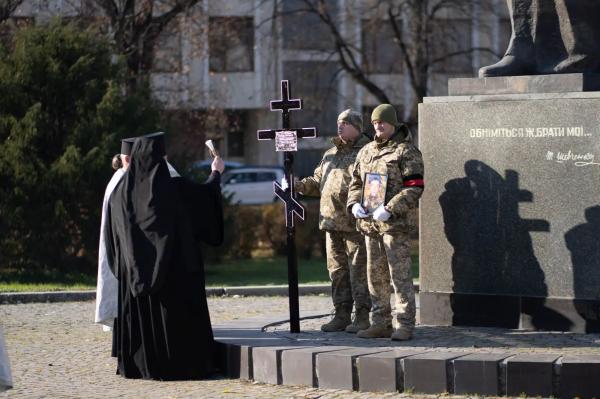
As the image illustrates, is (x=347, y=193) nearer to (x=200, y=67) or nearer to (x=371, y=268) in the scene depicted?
(x=371, y=268)

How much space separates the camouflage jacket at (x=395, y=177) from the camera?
1048 centimetres

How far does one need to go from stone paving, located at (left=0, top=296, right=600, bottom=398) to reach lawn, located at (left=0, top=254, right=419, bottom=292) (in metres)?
4.37

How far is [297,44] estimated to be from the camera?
43.1 m

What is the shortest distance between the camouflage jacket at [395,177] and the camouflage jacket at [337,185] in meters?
0.37

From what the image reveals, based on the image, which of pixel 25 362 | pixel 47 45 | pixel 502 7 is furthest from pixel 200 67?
pixel 25 362

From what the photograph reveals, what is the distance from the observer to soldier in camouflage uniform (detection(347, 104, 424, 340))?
34.6ft

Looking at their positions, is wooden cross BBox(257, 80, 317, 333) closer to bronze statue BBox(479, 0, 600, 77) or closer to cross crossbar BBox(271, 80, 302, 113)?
cross crossbar BBox(271, 80, 302, 113)

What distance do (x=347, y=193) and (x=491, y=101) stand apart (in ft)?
4.85

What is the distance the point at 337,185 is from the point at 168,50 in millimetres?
22285

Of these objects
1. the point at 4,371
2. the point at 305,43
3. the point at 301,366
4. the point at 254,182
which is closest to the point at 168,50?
the point at 305,43

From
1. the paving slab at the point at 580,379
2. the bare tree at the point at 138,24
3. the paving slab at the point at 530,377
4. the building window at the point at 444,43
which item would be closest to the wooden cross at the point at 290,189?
the paving slab at the point at 530,377

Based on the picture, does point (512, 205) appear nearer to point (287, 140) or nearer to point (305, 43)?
point (287, 140)

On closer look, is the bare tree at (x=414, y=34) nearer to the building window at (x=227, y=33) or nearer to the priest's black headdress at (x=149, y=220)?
the building window at (x=227, y=33)

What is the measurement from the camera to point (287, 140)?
11.3m
